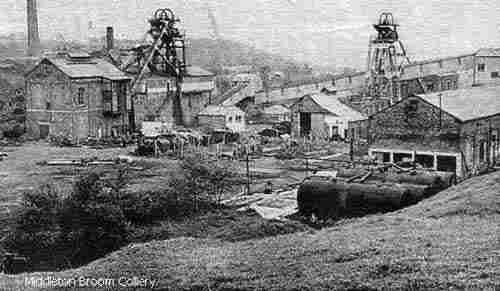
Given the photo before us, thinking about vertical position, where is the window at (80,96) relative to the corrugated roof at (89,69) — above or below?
below

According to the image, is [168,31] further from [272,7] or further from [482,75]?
[272,7]

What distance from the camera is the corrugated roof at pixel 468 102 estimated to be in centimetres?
2648

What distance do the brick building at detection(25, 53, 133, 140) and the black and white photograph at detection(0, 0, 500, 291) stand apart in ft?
0.28

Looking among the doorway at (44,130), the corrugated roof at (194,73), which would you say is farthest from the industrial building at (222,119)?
the doorway at (44,130)

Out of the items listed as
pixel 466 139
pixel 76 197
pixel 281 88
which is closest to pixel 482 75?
pixel 281 88

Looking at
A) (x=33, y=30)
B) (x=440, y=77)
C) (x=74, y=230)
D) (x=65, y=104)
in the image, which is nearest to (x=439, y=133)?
(x=74, y=230)

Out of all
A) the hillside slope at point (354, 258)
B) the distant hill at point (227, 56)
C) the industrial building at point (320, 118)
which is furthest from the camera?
the distant hill at point (227, 56)

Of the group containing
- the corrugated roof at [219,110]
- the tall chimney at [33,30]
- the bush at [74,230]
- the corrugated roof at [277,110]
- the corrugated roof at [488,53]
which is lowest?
the bush at [74,230]

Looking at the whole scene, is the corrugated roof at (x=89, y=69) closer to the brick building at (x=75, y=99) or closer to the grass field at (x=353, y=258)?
the brick building at (x=75, y=99)

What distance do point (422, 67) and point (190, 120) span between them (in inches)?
727

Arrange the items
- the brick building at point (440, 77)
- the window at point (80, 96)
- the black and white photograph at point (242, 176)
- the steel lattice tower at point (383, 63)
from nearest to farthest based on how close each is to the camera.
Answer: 1. the black and white photograph at point (242, 176)
2. the window at point (80, 96)
3. the steel lattice tower at point (383, 63)
4. the brick building at point (440, 77)

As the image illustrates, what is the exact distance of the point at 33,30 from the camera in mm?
68688

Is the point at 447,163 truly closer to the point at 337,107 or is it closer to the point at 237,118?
the point at 337,107

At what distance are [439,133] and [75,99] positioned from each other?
70.4ft
